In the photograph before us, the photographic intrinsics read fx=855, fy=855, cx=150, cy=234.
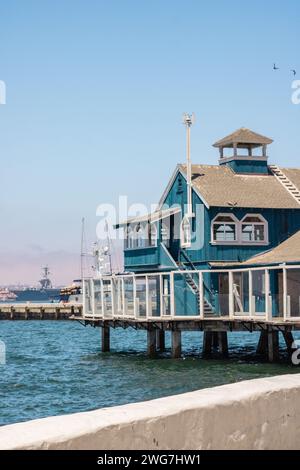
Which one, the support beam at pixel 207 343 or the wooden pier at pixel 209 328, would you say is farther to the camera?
the support beam at pixel 207 343

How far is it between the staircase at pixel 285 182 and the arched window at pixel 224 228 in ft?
14.4

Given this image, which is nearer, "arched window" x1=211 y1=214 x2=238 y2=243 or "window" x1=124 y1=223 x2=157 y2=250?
"arched window" x1=211 y1=214 x2=238 y2=243

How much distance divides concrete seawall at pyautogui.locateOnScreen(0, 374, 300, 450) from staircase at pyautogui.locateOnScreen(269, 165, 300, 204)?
121 feet

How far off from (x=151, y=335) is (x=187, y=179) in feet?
27.9

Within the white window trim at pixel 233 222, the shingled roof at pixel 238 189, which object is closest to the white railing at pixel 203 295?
the white window trim at pixel 233 222

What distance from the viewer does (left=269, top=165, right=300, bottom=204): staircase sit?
45531 mm

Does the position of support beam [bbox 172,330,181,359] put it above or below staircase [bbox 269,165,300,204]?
below

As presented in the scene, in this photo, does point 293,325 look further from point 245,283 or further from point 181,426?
point 181,426

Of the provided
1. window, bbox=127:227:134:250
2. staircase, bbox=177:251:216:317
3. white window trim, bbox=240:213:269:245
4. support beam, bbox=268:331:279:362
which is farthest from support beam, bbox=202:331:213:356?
window, bbox=127:227:134:250

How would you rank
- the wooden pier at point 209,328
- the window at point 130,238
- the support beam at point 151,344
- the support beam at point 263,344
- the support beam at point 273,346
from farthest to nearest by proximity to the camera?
1. the window at point 130,238
2. the support beam at point 263,344
3. the support beam at point 151,344
4. the support beam at point 273,346
5. the wooden pier at point 209,328

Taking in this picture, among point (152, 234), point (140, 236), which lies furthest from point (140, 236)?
point (152, 234)

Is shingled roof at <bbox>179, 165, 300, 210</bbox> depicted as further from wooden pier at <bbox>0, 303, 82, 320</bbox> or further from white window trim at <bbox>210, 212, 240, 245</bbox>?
wooden pier at <bbox>0, 303, 82, 320</bbox>

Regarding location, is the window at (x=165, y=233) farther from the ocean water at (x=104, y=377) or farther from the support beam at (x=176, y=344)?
the support beam at (x=176, y=344)

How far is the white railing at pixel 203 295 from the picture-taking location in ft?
112
